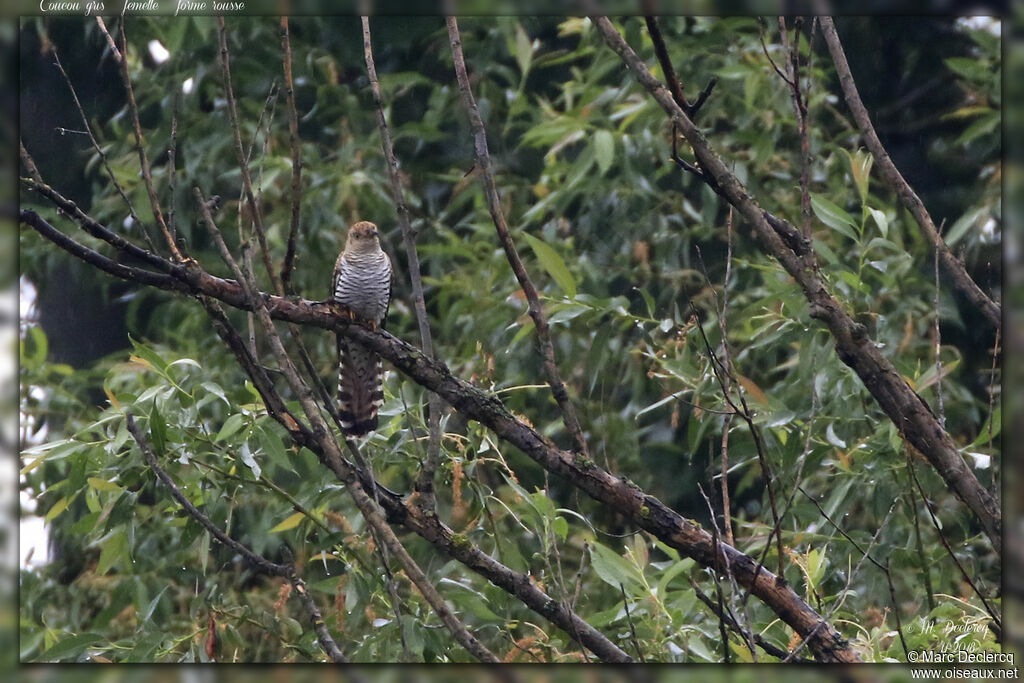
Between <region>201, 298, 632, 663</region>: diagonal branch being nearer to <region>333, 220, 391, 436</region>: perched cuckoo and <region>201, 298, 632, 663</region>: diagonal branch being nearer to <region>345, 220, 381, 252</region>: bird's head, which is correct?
<region>333, 220, 391, 436</region>: perched cuckoo

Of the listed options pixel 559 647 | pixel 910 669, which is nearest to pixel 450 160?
pixel 559 647

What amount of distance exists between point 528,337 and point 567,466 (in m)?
1.69

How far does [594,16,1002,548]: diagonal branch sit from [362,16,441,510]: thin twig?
0.40 metres

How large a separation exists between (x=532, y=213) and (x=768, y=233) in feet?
6.15

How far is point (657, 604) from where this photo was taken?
1.78 m

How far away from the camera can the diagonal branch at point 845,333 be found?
1.64m

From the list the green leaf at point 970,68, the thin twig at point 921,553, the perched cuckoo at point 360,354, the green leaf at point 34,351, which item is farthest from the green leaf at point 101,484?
the green leaf at point 970,68

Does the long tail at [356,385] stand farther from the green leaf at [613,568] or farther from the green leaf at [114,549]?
the green leaf at [613,568]

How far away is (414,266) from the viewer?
5.42ft

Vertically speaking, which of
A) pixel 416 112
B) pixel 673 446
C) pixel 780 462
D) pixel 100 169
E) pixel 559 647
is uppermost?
pixel 416 112

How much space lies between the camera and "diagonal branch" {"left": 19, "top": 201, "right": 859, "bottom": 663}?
65.4 inches

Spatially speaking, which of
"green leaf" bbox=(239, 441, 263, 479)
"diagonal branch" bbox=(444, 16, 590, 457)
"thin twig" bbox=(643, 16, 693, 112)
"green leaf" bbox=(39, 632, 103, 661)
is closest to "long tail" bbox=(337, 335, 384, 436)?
"green leaf" bbox=(239, 441, 263, 479)

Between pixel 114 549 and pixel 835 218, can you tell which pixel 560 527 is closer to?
pixel 835 218

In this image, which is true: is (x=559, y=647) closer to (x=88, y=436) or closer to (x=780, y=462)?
(x=780, y=462)
